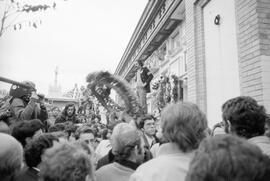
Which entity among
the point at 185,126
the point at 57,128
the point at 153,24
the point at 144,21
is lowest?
the point at 57,128

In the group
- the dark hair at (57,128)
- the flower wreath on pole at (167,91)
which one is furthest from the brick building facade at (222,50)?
the dark hair at (57,128)

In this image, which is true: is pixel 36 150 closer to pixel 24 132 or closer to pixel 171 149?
pixel 24 132

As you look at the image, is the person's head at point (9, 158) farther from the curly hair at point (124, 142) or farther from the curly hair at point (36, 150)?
the curly hair at point (124, 142)

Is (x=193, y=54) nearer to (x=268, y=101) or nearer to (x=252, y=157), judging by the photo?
(x=268, y=101)

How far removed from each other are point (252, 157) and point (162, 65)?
14335mm

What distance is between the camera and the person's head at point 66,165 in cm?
166

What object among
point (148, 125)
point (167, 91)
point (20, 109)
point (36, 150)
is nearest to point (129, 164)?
point (36, 150)

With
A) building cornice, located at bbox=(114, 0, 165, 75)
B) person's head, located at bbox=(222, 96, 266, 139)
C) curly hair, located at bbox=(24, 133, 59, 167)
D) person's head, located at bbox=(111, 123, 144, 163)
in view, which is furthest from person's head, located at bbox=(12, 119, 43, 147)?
building cornice, located at bbox=(114, 0, 165, 75)

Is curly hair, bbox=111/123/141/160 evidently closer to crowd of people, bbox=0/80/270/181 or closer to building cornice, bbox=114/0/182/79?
crowd of people, bbox=0/80/270/181

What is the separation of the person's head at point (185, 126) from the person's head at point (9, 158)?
1042 mm

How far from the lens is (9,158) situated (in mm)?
1709

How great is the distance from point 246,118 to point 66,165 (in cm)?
160

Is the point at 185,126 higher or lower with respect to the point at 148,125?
higher

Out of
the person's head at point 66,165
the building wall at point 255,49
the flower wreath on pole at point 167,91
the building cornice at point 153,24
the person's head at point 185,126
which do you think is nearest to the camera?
the person's head at point 66,165
